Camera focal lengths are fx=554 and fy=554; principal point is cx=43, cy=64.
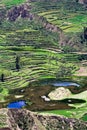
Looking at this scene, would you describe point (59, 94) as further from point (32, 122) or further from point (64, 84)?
point (32, 122)

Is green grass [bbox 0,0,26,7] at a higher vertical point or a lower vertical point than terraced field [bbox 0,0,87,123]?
higher

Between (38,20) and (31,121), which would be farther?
(38,20)

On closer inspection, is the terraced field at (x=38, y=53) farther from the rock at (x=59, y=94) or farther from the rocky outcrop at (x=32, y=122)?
the rocky outcrop at (x=32, y=122)

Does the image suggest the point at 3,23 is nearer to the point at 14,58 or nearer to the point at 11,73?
the point at 14,58

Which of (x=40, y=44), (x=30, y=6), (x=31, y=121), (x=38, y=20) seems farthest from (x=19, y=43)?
(x=31, y=121)

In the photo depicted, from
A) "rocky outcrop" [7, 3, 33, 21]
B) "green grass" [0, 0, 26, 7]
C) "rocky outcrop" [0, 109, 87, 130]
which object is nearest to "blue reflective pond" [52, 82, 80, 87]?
"rocky outcrop" [0, 109, 87, 130]

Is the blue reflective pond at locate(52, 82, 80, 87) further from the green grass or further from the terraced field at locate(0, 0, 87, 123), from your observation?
the green grass

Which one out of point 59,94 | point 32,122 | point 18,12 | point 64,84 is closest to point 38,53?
point 64,84

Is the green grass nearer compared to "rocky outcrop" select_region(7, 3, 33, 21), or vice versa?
"rocky outcrop" select_region(7, 3, 33, 21)
